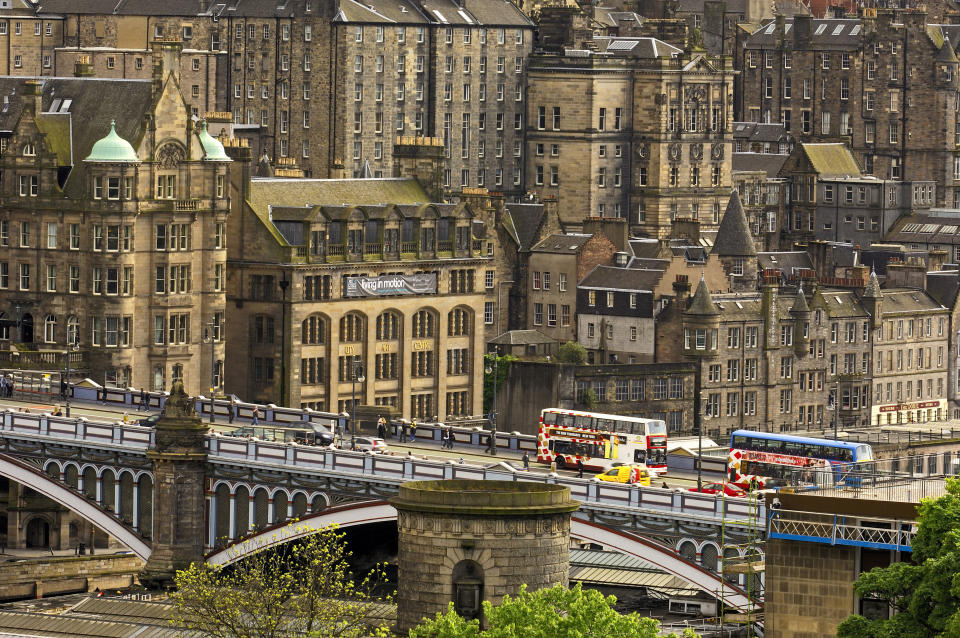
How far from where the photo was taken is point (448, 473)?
157625mm

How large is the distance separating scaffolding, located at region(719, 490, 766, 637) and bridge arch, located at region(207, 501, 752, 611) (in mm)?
598

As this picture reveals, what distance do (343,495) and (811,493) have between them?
4059cm

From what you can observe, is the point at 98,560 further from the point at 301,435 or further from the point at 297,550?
the point at 297,550

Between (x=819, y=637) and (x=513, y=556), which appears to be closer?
(x=513, y=556)

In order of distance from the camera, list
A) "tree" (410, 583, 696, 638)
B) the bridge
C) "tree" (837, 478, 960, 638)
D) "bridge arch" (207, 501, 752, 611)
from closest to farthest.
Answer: "tree" (410, 583, 696, 638) → "tree" (837, 478, 960, 638) → "bridge arch" (207, 501, 752, 611) → the bridge

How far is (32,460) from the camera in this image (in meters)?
176

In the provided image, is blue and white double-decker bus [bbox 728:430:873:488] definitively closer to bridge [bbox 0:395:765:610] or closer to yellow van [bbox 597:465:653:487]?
yellow van [bbox 597:465:653:487]

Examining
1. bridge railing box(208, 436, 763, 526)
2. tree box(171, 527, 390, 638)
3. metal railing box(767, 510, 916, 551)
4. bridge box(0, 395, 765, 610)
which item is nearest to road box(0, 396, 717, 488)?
bridge railing box(208, 436, 763, 526)

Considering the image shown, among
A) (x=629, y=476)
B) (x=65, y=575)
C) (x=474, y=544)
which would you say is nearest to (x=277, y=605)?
(x=474, y=544)

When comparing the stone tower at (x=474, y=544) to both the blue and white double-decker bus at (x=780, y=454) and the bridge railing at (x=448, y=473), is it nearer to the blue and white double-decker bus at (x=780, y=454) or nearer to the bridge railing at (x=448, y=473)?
the bridge railing at (x=448, y=473)

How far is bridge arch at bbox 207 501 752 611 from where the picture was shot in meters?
147

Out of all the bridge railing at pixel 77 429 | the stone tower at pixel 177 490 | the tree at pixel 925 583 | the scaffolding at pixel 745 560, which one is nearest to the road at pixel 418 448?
the bridge railing at pixel 77 429

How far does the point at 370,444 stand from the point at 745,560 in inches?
1486

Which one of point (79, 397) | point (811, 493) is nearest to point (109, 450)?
point (79, 397)
